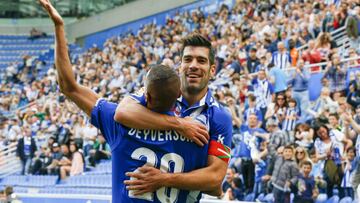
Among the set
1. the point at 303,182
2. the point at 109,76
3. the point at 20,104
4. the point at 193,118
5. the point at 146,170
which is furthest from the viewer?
the point at 20,104

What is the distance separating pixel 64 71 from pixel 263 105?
8.91 meters

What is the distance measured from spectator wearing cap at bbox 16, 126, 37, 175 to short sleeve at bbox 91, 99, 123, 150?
13.9m

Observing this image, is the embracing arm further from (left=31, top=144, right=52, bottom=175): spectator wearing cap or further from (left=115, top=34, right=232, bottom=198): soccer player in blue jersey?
(left=31, top=144, right=52, bottom=175): spectator wearing cap

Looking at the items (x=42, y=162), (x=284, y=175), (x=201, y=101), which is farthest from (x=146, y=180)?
(x=42, y=162)

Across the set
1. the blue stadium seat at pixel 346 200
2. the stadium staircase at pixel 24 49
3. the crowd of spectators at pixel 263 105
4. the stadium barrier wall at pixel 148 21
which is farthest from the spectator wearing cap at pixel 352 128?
the stadium staircase at pixel 24 49

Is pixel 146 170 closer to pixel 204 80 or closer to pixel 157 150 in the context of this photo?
pixel 157 150

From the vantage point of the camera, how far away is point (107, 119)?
373 cm

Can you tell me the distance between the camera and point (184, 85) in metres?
3.99

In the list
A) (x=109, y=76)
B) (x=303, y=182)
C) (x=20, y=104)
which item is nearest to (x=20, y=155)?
(x=109, y=76)

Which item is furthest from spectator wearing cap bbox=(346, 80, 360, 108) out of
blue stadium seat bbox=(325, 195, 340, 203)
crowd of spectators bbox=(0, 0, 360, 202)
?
blue stadium seat bbox=(325, 195, 340, 203)

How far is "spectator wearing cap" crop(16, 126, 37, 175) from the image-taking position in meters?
17.5

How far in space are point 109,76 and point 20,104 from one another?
16.0 feet

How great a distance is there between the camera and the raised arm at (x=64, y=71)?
3.60 m

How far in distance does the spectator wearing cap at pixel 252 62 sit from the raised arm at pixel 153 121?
10.7 m
